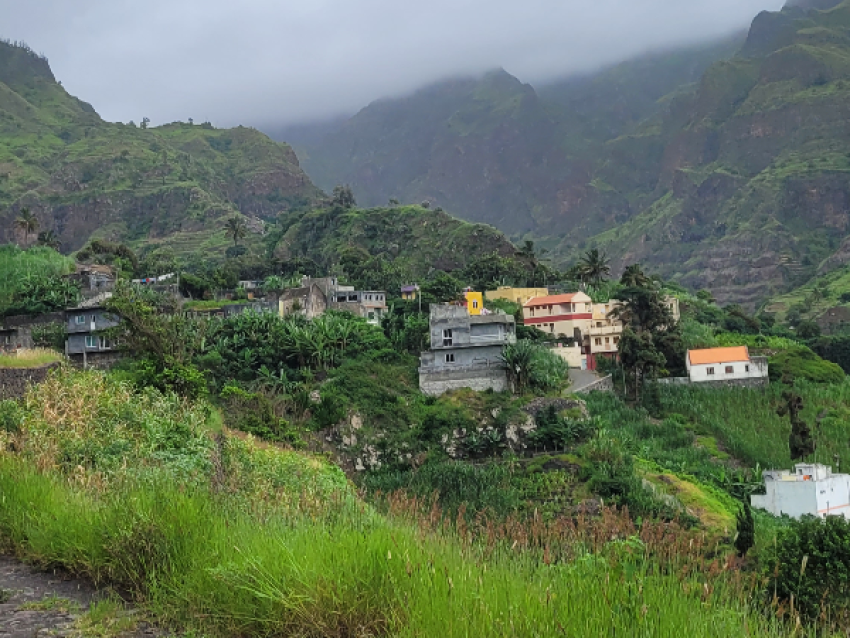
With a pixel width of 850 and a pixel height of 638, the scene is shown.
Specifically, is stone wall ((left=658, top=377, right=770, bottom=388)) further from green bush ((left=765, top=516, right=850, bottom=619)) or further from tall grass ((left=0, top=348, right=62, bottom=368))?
tall grass ((left=0, top=348, right=62, bottom=368))

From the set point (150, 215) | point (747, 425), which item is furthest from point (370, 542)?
point (150, 215)

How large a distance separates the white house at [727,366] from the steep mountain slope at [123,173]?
77.2 meters

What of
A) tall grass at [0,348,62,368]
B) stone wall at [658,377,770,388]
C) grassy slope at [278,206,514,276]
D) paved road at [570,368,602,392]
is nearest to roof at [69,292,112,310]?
tall grass at [0,348,62,368]

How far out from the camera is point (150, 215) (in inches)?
4953

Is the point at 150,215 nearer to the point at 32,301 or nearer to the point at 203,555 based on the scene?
the point at 32,301

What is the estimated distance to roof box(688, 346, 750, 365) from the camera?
47188 millimetres

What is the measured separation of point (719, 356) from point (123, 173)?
115 m

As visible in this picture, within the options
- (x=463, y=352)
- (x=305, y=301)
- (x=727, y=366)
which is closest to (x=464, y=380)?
(x=463, y=352)

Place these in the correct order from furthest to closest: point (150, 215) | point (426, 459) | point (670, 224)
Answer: point (670, 224) → point (150, 215) → point (426, 459)

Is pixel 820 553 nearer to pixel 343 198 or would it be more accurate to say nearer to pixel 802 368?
pixel 802 368

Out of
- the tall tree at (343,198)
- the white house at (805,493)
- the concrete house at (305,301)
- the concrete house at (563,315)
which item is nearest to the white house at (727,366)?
the concrete house at (563,315)

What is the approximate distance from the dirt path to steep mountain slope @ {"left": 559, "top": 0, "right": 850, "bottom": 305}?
5463 inches

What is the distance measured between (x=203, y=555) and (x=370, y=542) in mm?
1194

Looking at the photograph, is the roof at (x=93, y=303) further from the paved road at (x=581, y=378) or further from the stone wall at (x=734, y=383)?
the stone wall at (x=734, y=383)
